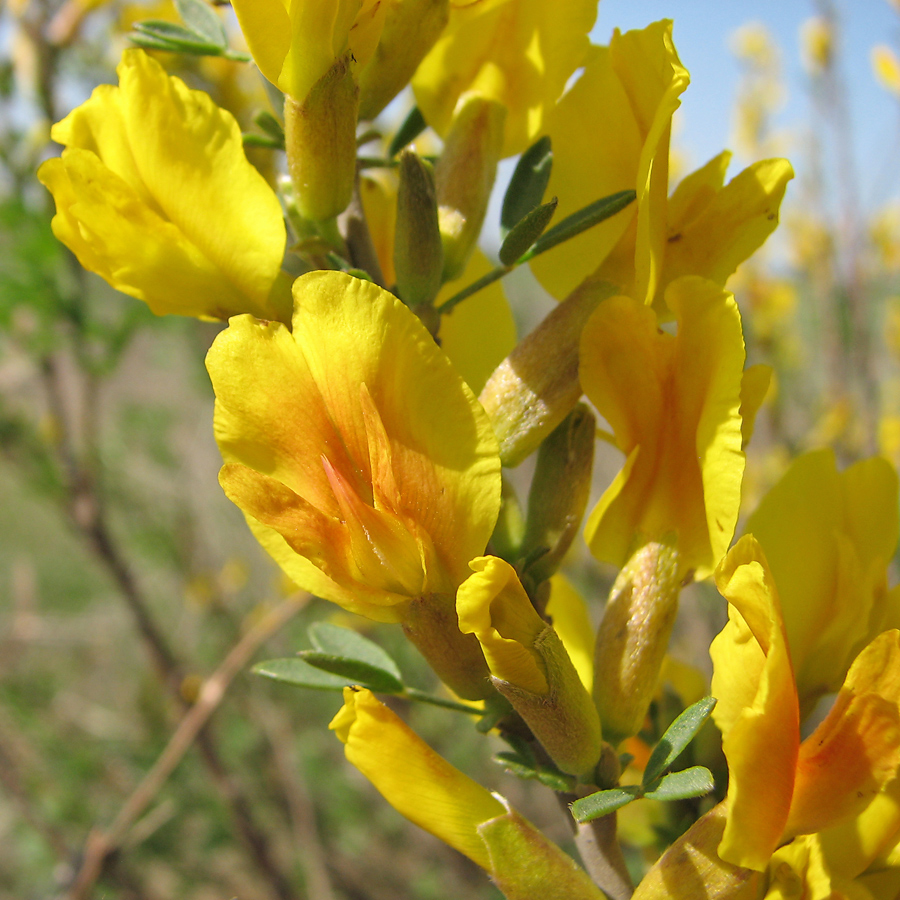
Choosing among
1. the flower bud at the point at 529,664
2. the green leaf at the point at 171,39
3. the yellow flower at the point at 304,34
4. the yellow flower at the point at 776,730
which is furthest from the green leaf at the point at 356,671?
the green leaf at the point at 171,39

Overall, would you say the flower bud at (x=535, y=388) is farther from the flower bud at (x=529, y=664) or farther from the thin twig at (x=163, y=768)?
the thin twig at (x=163, y=768)

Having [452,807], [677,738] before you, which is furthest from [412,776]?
[677,738]

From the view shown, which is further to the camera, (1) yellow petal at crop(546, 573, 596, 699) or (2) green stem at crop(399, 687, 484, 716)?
(1) yellow petal at crop(546, 573, 596, 699)

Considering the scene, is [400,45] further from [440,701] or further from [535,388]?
[440,701]

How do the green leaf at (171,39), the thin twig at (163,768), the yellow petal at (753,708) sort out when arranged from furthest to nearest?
1. the thin twig at (163,768)
2. the green leaf at (171,39)
3. the yellow petal at (753,708)

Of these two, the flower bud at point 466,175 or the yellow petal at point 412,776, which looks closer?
the yellow petal at point 412,776

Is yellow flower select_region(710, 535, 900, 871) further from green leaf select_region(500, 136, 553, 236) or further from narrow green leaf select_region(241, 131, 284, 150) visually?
narrow green leaf select_region(241, 131, 284, 150)

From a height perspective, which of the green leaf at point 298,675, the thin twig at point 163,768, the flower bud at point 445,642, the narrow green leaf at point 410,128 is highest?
the narrow green leaf at point 410,128

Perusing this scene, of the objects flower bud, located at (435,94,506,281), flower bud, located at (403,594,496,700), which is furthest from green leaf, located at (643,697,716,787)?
flower bud, located at (435,94,506,281)
